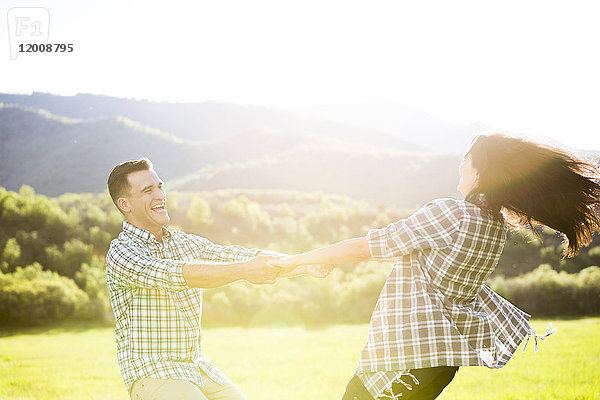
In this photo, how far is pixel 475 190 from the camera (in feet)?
10.3

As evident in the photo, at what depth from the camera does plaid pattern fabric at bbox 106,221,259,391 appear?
3.31 m

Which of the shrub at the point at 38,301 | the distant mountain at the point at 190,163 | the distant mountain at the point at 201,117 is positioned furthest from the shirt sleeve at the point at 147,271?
Answer: the distant mountain at the point at 201,117

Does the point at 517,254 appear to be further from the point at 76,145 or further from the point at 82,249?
the point at 76,145

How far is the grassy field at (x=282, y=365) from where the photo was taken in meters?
8.75

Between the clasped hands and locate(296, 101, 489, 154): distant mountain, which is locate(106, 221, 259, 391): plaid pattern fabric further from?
locate(296, 101, 489, 154): distant mountain

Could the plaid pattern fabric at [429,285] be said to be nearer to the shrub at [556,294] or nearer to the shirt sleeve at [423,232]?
the shirt sleeve at [423,232]

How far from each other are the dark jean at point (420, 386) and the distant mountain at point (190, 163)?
3736cm

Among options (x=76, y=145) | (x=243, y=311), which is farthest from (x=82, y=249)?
(x=76, y=145)

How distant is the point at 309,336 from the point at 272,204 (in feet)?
49.7

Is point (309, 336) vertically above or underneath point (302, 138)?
underneath

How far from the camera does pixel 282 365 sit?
11414 millimetres

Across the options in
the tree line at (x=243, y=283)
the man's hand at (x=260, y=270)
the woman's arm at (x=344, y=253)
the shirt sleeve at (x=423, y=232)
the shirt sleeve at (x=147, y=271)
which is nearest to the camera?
the shirt sleeve at (x=423, y=232)

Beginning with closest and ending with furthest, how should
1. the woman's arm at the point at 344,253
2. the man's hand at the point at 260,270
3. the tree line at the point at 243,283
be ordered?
1. the woman's arm at the point at 344,253
2. the man's hand at the point at 260,270
3. the tree line at the point at 243,283

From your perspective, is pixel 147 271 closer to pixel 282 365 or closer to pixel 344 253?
pixel 344 253
